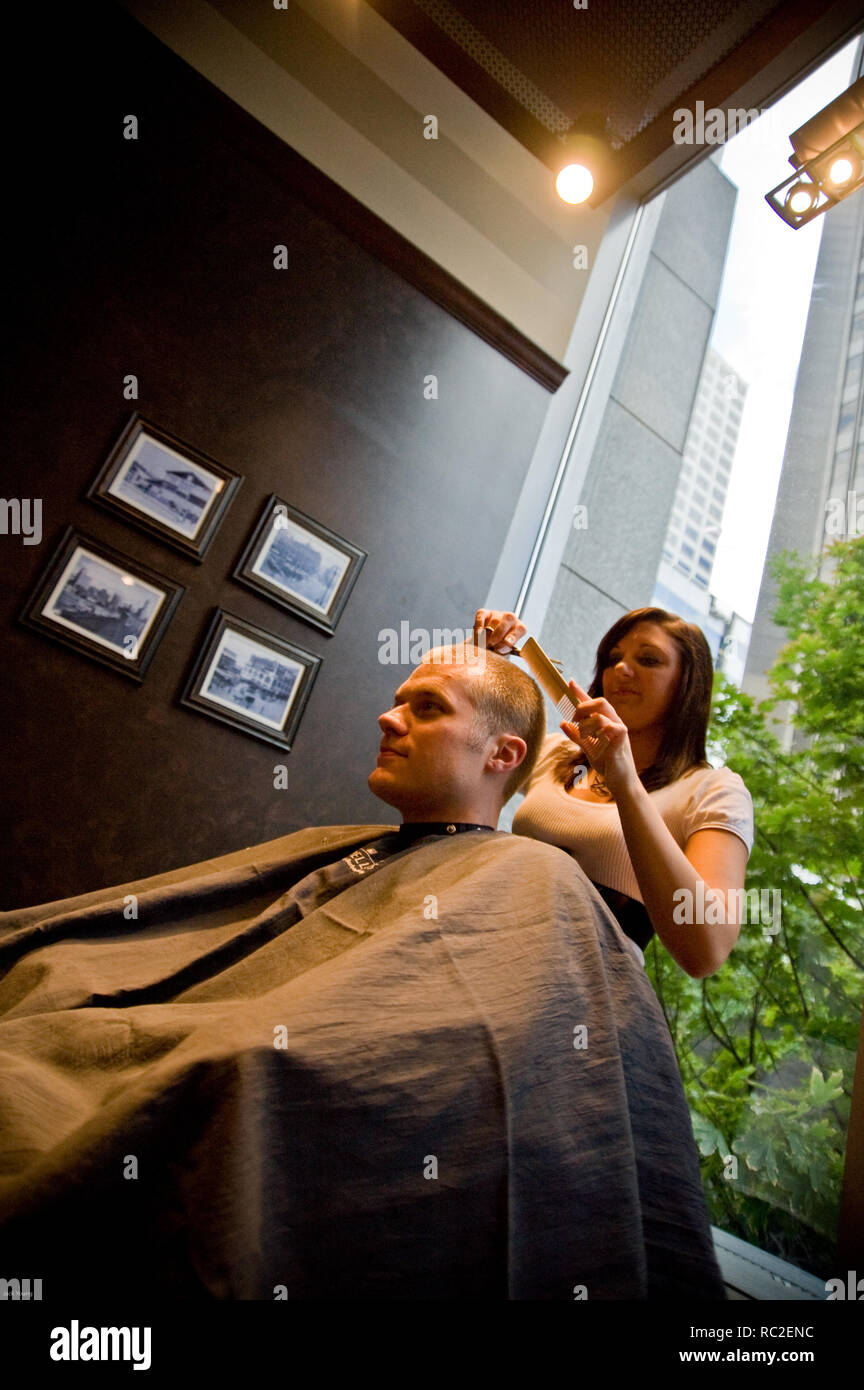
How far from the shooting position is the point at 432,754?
5.26 ft

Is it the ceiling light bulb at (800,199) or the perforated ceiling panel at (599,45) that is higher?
the perforated ceiling panel at (599,45)

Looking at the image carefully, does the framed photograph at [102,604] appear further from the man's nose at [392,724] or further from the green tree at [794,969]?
the green tree at [794,969]

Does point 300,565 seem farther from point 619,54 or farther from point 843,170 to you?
point 619,54

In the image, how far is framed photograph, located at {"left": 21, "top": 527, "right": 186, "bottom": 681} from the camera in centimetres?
210

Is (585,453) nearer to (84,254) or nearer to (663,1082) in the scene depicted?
(84,254)

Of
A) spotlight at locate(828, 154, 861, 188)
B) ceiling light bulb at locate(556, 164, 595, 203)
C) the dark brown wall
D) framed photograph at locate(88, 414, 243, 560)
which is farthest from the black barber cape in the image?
ceiling light bulb at locate(556, 164, 595, 203)

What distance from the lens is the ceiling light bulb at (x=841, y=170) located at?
8.30 feet

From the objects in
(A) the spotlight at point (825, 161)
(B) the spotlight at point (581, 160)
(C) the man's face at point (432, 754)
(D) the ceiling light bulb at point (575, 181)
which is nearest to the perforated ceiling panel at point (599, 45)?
(B) the spotlight at point (581, 160)

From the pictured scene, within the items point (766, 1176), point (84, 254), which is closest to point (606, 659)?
point (766, 1176)

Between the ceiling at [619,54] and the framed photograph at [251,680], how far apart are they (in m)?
2.40

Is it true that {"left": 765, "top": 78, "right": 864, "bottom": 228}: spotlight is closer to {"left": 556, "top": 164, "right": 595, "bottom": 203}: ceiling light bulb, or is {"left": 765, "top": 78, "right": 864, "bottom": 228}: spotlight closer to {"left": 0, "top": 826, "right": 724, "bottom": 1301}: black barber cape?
{"left": 556, "top": 164, "right": 595, "bottom": 203}: ceiling light bulb

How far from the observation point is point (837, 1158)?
1.73m

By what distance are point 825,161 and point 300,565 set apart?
6.93 ft

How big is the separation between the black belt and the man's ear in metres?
0.32
